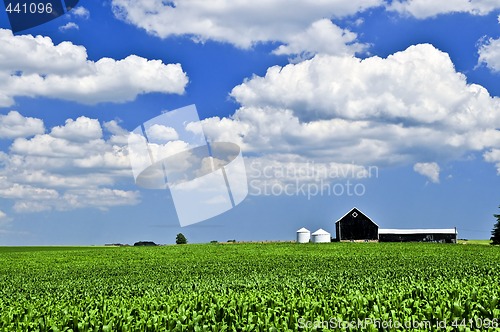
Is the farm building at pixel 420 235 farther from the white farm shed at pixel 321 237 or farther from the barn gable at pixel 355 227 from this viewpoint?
the white farm shed at pixel 321 237

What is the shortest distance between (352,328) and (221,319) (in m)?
3.72

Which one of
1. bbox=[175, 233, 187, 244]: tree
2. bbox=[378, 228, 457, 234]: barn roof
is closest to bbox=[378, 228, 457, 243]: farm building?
bbox=[378, 228, 457, 234]: barn roof

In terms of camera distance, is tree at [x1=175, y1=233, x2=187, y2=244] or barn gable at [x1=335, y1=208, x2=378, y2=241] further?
tree at [x1=175, y1=233, x2=187, y2=244]

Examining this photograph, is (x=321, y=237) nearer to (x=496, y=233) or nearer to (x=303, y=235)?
(x=303, y=235)

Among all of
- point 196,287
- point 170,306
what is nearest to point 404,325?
point 170,306

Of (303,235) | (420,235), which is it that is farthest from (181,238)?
(420,235)

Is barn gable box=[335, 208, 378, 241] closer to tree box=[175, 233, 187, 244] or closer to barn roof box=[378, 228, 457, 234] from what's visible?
barn roof box=[378, 228, 457, 234]

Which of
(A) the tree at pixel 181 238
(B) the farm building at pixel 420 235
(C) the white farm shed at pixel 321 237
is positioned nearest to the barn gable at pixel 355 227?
(C) the white farm shed at pixel 321 237

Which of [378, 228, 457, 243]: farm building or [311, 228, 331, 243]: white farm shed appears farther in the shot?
[378, 228, 457, 243]: farm building

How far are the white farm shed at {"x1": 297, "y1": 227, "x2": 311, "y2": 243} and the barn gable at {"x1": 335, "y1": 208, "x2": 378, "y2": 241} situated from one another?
19.8ft

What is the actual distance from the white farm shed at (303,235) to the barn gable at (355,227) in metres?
6.04

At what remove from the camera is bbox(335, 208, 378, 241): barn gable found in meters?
107

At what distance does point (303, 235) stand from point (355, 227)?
1073 centimetres

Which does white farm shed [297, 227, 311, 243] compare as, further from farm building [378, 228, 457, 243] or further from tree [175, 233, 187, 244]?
tree [175, 233, 187, 244]
